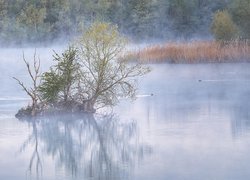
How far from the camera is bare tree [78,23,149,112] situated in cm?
1102

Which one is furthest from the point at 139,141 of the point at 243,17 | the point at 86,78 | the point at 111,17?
the point at 111,17

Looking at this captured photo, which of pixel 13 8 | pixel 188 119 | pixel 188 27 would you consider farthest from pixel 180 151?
pixel 13 8

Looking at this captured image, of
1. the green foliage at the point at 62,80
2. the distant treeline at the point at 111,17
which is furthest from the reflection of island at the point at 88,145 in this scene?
the distant treeline at the point at 111,17

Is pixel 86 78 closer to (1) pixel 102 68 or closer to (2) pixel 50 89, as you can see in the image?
(1) pixel 102 68

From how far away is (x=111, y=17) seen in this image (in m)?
45.6

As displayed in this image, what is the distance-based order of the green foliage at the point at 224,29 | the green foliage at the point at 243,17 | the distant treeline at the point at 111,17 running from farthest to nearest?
the distant treeline at the point at 111,17 < the green foliage at the point at 243,17 < the green foliage at the point at 224,29

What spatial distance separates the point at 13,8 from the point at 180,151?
40.6 meters

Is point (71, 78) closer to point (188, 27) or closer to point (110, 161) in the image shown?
point (110, 161)

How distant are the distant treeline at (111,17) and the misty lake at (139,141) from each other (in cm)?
2872

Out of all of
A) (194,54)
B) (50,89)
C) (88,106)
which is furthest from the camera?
(194,54)

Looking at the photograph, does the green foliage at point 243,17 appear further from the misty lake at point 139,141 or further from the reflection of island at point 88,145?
the reflection of island at point 88,145

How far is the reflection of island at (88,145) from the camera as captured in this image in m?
6.81

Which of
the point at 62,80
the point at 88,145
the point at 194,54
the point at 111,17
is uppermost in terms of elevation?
the point at 111,17

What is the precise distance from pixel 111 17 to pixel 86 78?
3478 centimetres
